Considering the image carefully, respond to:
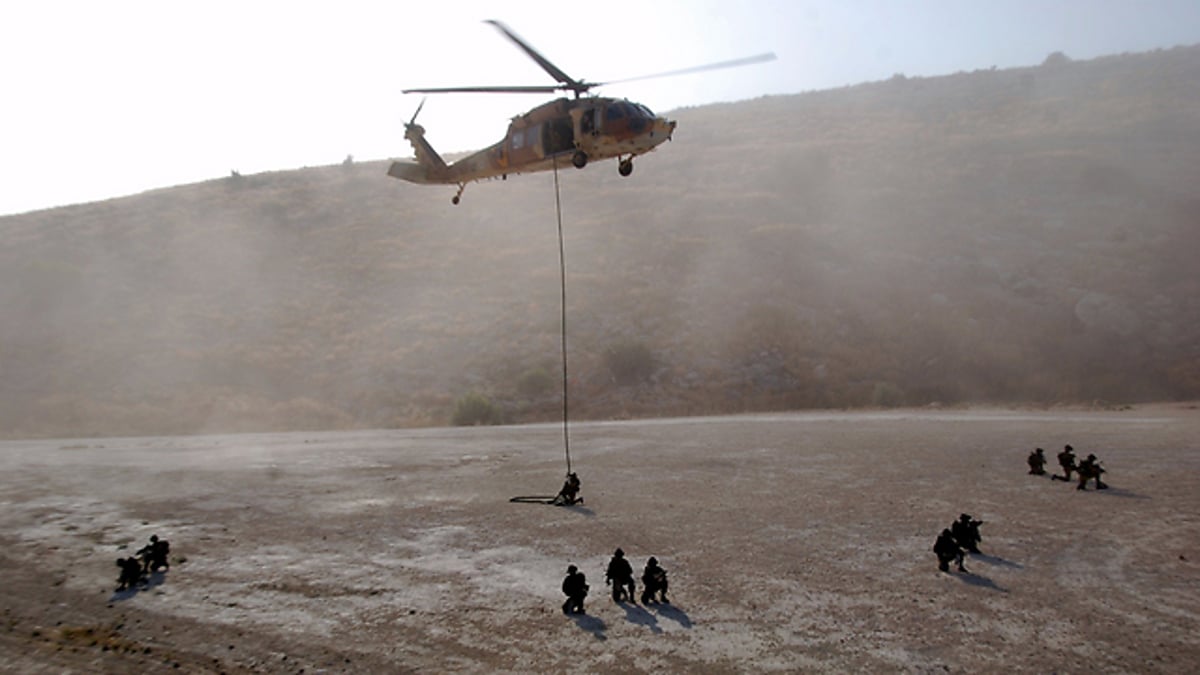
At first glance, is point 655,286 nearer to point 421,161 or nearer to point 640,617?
point 421,161

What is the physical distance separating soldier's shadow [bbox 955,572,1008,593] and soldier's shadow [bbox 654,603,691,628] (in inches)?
190

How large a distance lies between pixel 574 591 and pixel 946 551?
20.9 ft

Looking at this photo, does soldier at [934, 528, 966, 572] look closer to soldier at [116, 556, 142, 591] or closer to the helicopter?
the helicopter

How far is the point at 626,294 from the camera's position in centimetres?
4816

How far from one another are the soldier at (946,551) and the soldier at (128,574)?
1385cm

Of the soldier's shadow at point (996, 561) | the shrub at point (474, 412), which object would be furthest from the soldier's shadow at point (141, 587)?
the shrub at point (474, 412)

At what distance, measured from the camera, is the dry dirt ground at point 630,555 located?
11.0 meters

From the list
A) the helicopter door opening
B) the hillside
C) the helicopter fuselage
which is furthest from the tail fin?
the hillside

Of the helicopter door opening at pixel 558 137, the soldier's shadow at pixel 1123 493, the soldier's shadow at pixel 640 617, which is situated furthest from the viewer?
the helicopter door opening at pixel 558 137

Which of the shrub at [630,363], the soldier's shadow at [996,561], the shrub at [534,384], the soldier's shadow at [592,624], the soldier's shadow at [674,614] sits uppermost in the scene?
the shrub at [630,363]

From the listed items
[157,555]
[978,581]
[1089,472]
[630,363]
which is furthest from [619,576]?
[630,363]

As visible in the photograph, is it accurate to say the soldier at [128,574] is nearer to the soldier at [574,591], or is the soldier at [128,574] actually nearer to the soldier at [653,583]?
the soldier at [574,591]

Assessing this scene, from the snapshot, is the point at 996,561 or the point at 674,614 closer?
the point at 674,614

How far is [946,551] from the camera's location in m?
13.3
